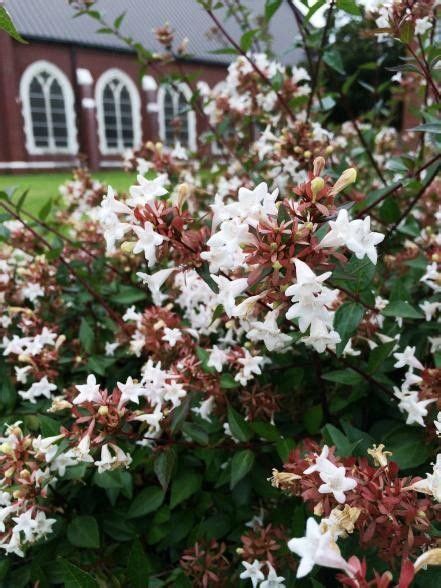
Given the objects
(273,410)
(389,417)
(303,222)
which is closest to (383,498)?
(303,222)

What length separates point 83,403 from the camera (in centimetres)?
117

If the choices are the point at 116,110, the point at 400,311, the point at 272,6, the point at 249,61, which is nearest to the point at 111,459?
the point at 400,311

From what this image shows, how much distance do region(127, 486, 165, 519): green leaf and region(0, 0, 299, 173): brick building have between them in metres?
21.5

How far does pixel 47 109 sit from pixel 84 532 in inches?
1027

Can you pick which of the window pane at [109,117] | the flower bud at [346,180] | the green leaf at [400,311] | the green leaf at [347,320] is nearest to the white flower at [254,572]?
the green leaf at [347,320]

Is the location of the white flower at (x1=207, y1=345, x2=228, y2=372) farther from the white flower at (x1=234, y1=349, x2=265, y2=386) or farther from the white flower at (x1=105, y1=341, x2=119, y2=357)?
the white flower at (x1=105, y1=341, x2=119, y2=357)

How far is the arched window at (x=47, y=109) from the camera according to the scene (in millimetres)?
23750

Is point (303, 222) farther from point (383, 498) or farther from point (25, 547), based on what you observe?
point (25, 547)

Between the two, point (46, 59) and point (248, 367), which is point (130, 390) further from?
point (46, 59)

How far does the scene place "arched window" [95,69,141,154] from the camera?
83.5 feet

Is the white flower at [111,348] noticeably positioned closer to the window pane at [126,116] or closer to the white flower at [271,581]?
the white flower at [271,581]

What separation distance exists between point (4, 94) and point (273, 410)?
25.6 meters

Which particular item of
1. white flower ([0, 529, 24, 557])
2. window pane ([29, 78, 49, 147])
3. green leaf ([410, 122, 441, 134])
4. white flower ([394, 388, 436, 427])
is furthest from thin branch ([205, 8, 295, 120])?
window pane ([29, 78, 49, 147])

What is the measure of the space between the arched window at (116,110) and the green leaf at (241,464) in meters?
26.0
